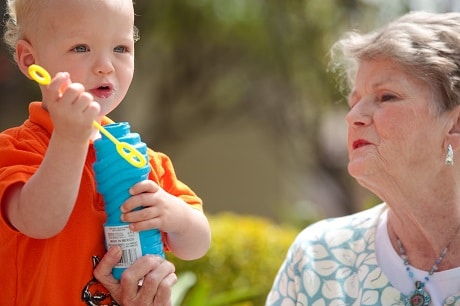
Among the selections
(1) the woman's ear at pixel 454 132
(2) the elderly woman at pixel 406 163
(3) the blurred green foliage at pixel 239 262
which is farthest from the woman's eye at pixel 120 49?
(3) the blurred green foliage at pixel 239 262

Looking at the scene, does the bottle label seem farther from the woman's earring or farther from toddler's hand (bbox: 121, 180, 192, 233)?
the woman's earring

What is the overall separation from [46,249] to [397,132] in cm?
Answer: 136

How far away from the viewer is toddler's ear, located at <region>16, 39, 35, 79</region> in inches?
90.2

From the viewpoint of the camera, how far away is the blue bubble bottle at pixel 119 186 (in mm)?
2232

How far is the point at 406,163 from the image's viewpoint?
309 cm

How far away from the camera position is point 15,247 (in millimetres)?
2277

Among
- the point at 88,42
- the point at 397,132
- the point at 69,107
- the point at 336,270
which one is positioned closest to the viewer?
the point at 69,107

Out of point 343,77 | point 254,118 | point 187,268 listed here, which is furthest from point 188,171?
point 343,77

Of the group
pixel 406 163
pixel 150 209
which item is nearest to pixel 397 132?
pixel 406 163

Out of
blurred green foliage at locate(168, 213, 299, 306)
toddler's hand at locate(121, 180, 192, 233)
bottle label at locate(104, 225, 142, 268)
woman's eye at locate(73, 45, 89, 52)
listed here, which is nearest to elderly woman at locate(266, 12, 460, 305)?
toddler's hand at locate(121, 180, 192, 233)

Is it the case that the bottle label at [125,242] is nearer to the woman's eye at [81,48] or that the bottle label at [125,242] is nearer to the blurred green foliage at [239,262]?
the woman's eye at [81,48]

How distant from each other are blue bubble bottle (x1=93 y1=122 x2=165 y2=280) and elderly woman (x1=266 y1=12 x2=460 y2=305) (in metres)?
1.05

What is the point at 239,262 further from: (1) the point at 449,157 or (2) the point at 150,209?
(2) the point at 150,209

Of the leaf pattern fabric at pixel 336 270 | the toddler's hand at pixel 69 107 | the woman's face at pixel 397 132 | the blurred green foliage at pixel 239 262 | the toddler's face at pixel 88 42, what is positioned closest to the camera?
the toddler's hand at pixel 69 107
